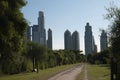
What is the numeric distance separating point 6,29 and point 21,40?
14.2ft

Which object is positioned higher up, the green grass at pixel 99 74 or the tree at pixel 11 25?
the tree at pixel 11 25

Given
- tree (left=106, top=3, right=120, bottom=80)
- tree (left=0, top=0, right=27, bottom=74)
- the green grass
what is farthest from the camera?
the green grass

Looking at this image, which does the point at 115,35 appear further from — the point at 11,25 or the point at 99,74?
the point at 99,74

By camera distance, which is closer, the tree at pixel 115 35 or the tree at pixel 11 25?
the tree at pixel 115 35

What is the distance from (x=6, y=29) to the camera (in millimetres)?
42125

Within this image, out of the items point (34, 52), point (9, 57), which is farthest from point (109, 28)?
point (34, 52)

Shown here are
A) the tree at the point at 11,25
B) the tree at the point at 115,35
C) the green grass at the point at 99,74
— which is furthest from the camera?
the green grass at the point at 99,74

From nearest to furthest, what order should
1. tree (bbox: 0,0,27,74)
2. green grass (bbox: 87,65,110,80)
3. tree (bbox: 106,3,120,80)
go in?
tree (bbox: 106,3,120,80) → tree (bbox: 0,0,27,74) → green grass (bbox: 87,65,110,80)

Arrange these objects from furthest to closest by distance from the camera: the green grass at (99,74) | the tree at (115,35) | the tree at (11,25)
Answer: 1. the green grass at (99,74)
2. the tree at (11,25)
3. the tree at (115,35)

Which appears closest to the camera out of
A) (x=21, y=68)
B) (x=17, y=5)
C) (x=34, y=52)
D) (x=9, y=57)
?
(x=17, y=5)

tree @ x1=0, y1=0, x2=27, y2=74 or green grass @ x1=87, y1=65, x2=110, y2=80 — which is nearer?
tree @ x1=0, y1=0, x2=27, y2=74

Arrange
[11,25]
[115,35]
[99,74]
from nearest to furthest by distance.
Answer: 1. [115,35]
2. [11,25]
3. [99,74]

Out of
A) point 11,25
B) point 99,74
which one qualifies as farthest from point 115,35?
point 99,74

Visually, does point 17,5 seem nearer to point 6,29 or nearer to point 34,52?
point 6,29
